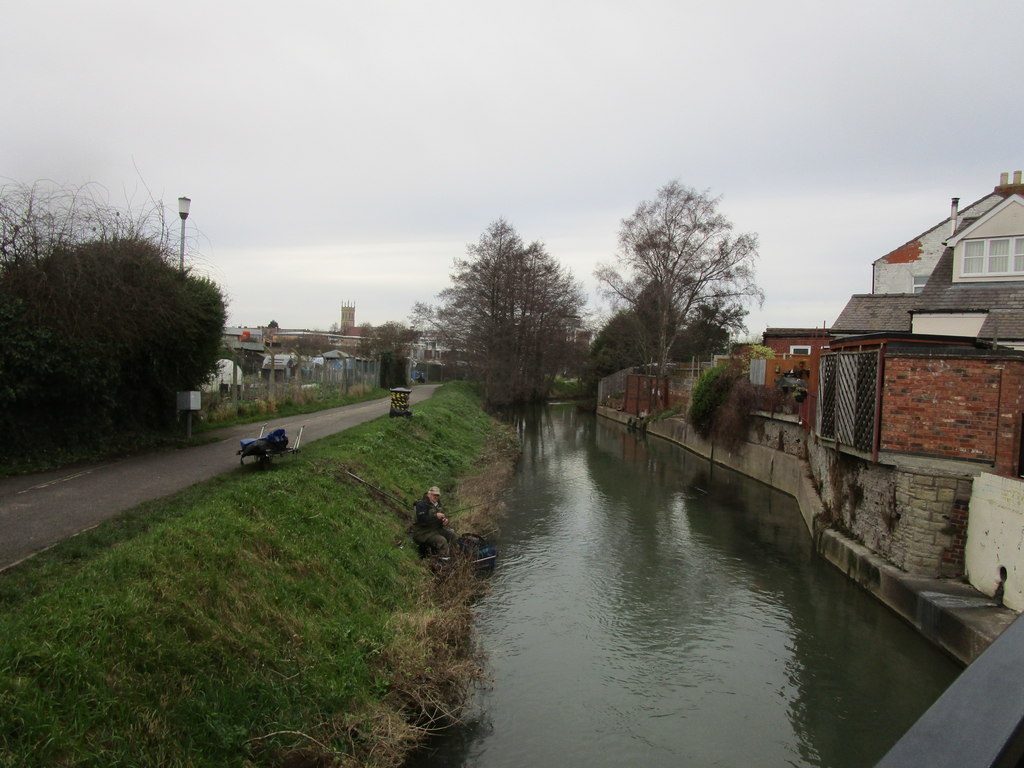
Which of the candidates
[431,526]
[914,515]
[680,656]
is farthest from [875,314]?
[431,526]

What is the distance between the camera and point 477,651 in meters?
8.24

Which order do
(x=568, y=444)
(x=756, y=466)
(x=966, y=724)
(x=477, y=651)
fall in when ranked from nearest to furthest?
1. (x=966, y=724)
2. (x=477, y=651)
3. (x=756, y=466)
4. (x=568, y=444)

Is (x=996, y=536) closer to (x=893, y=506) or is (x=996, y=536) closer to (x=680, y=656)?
(x=893, y=506)

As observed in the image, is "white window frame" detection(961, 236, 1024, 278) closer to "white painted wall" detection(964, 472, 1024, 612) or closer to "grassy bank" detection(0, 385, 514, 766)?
"white painted wall" detection(964, 472, 1024, 612)

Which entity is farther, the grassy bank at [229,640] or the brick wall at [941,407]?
the brick wall at [941,407]

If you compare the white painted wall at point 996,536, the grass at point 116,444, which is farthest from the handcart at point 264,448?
the white painted wall at point 996,536

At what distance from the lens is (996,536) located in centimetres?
884

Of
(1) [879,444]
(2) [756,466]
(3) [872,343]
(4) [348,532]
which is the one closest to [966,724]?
(4) [348,532]

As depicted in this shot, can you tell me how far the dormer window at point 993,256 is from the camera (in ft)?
66.1

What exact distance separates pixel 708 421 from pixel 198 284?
759 inches

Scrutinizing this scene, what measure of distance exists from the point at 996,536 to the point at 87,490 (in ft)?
39.5

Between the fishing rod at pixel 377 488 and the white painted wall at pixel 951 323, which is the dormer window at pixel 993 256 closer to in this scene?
the white painted wall at pixel 951 323

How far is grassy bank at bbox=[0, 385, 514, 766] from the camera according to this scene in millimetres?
4453

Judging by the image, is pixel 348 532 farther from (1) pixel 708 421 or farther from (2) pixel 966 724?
(1) pixel 708 421
